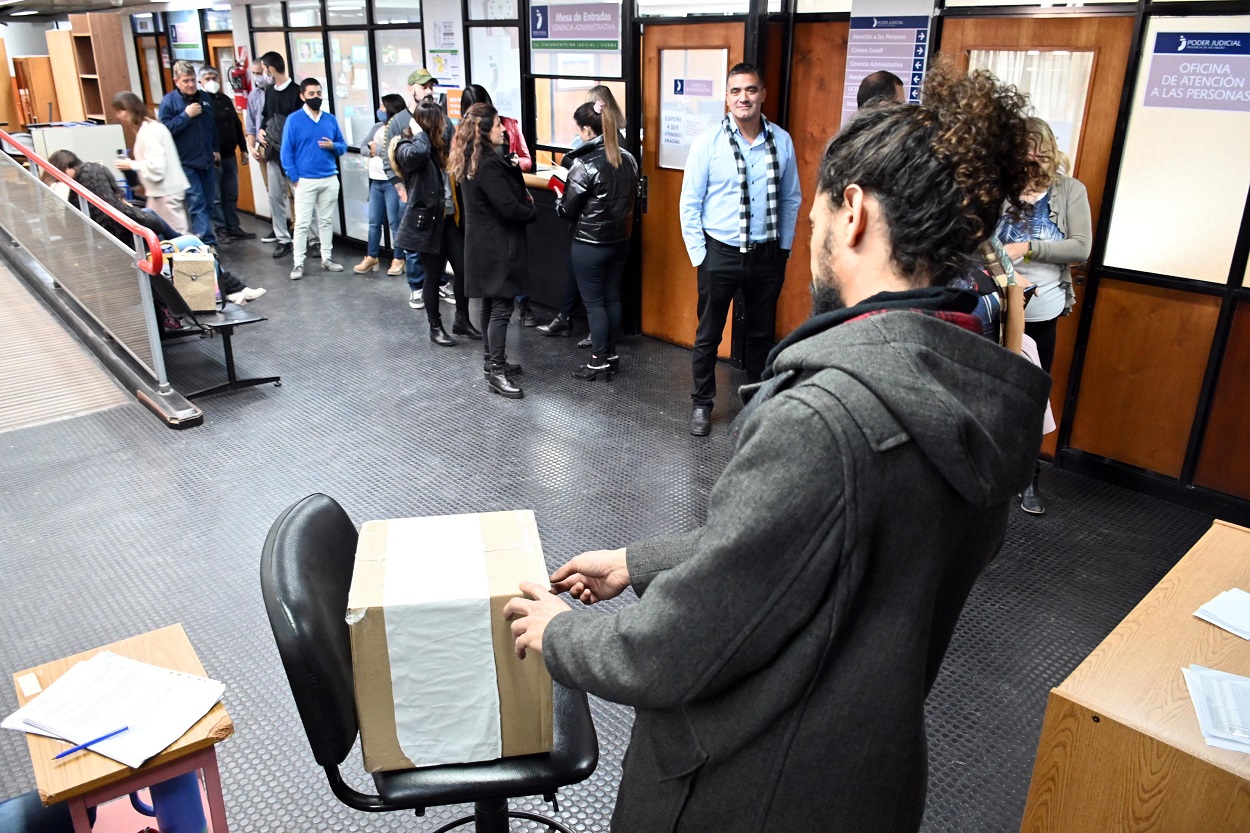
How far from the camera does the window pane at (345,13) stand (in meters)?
7.53

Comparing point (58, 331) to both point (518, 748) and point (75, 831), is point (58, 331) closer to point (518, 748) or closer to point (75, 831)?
point (75, 831)

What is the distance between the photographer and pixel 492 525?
1.52 metres

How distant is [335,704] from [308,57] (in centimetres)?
813

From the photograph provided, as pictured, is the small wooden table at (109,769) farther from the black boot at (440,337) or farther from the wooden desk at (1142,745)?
the black boot at (440,337)

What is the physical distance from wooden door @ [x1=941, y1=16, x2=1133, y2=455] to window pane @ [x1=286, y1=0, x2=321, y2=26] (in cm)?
586

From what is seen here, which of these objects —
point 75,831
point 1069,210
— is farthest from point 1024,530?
point 75,831

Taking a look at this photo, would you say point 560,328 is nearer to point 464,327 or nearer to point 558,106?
point 464,327

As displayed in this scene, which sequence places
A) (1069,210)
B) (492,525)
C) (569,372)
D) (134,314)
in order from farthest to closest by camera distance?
(569,372) → (134,314) → (1069,210) → (492,525)

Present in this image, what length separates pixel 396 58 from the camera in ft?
23.9

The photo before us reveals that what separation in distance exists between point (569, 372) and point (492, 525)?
3896 millimetres

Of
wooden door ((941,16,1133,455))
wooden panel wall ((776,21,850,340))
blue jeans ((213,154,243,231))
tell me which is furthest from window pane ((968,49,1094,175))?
blue jeans ((213,154,243,231))

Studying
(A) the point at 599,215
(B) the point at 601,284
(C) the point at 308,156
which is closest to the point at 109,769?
(A) the point at 599,215

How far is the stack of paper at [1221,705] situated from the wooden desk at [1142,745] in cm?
2

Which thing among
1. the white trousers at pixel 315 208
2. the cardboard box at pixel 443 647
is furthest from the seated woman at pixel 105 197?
the cardboard box at pixel 443 647
